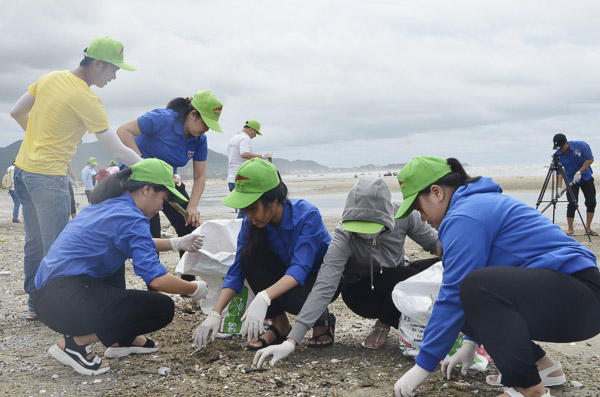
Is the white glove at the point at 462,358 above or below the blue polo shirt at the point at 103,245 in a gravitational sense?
below

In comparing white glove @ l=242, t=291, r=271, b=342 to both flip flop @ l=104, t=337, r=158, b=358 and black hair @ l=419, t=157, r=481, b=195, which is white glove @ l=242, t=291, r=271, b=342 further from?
Answer: black hair @ l=419, t=157, r=481, b=195

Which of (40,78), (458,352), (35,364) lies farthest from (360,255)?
(40,78)

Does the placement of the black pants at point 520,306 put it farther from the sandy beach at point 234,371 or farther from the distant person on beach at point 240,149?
the distant person on beach at point 240,149

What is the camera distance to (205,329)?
109 inches

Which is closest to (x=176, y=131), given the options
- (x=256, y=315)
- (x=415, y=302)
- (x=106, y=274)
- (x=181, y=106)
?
(x=181, y=106)

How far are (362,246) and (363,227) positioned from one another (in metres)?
0.25

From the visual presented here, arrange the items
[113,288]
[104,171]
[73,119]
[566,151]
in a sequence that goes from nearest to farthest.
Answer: [113,288]
[73,119]
[566,151]
[104,171]

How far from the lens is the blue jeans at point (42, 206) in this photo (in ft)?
10.1

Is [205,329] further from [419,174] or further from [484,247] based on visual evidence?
[484,247]

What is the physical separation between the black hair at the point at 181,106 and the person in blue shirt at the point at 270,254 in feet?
3.73

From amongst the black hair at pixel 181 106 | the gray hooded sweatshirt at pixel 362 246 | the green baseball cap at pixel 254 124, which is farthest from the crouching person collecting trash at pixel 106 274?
the green baseball cap at pixel 254 124

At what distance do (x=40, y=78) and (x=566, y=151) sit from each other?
22.2 feet

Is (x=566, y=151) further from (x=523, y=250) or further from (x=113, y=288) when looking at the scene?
(x=113, y=288)

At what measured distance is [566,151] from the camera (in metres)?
7.11
